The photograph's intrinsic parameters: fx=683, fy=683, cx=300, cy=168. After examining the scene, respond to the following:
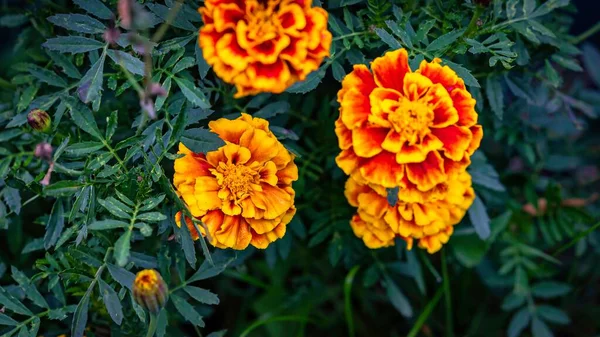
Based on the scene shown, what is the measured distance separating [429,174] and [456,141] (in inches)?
2.8

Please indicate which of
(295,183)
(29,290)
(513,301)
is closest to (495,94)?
(295,183)

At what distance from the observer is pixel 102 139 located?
120cm

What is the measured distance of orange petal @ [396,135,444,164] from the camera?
112 centimetres

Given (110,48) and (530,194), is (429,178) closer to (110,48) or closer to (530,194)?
(110,48)

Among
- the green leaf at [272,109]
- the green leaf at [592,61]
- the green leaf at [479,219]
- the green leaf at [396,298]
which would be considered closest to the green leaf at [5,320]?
the green leaf at [272,109]

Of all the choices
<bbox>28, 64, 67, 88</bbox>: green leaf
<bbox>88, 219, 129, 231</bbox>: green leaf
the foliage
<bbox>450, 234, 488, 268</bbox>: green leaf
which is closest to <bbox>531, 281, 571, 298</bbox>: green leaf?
the foliage

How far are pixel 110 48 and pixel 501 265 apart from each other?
3.95 ft

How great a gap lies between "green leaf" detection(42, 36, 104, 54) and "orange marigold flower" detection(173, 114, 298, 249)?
0.25m

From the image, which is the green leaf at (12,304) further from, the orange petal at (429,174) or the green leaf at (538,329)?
the green leaf at (538,329)

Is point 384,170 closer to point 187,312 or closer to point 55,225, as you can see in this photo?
point 187,312

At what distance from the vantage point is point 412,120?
1.14m

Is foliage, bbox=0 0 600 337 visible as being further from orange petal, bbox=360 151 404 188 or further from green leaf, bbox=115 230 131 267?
orange petal, bbox=360 151 404 188

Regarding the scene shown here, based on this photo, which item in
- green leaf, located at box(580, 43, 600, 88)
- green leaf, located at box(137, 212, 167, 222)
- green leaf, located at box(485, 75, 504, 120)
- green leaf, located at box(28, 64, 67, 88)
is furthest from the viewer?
green leaf, located at box(580, 43, 600, 88)

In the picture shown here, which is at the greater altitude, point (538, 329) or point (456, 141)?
point (456, 141)
